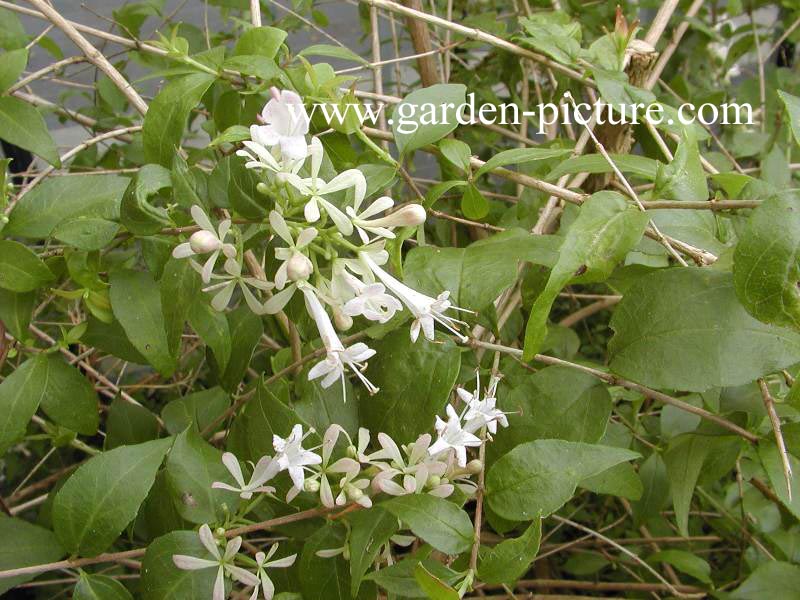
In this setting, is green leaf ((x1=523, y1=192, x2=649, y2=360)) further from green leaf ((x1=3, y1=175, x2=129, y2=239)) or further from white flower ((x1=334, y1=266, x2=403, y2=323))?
green leaf ((x1=3, y1=175, x2=129, y2=239))

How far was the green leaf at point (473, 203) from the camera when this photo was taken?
58 centimetres

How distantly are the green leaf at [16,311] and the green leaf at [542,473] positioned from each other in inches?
14.2

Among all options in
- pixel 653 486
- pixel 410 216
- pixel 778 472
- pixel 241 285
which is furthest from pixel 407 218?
pixel 653 486

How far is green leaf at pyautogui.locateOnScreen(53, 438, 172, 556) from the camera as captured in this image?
0.47 meters

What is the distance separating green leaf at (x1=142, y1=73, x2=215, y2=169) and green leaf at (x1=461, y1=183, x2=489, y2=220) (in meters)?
0.21

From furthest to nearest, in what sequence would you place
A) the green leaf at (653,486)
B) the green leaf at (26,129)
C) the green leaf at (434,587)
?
1. the green leaf at (653,486)
2. the green leaf at (26,129)
3. the green leaf at (434,587)

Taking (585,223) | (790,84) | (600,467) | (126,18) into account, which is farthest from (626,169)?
(790,84)

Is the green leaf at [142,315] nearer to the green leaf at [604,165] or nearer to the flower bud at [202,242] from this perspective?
the flower bud at [202,242]

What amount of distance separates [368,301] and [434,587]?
148 mm

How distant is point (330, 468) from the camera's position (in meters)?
0.43

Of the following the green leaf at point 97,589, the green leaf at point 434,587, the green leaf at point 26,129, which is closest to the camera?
the green leaf at point 434,587

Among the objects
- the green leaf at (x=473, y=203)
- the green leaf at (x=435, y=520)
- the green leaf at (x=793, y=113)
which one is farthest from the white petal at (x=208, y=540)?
the green leaf at (x=793, y=113)

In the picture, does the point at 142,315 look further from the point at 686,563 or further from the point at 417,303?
the point at 686,563

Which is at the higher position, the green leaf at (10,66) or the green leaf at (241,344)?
the green leaf at (10,66)
